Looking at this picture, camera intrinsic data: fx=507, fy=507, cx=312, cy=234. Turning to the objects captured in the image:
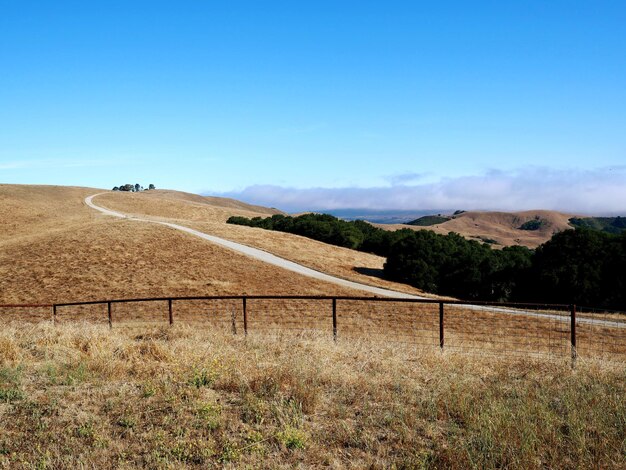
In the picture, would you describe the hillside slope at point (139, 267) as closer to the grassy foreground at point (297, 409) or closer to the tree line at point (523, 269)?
the tree line at point (523, 269)

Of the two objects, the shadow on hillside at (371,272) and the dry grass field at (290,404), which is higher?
the dry grass field at (290,404)

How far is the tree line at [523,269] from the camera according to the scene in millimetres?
29484

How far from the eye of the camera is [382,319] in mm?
22750

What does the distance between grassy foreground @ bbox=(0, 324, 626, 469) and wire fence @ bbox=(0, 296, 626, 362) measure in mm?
7311

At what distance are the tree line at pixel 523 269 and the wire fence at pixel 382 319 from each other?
260cm

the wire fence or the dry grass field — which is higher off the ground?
the dry grass field

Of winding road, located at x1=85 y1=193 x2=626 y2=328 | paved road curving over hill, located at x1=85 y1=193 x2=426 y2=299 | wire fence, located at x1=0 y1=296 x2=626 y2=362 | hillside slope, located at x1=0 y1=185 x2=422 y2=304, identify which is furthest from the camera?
paved road curving over hill, located at x1=85 y1=193 x2=426 y2=299

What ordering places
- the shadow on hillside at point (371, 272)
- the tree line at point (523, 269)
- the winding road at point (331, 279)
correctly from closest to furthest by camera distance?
the winding road at point (331, 279), the tree line at point (523, 269), the shadow on hillside at point (371, 272)

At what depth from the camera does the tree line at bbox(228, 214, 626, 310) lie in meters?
29.5

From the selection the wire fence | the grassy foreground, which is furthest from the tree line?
the grassy foreground

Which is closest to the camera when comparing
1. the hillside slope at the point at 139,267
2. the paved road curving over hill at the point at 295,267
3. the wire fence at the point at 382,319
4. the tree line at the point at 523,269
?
the wire fence at the point at 382,319

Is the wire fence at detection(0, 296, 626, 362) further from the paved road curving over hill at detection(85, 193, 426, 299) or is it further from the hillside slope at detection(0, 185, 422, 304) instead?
the paved road curving over hill at detection(85, 193, 426, 299)

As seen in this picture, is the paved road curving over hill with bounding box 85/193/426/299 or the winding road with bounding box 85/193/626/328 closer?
the winding road with bounding box 85/193/626/328

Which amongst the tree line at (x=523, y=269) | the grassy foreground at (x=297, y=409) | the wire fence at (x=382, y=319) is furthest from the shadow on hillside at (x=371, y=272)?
the grassy foreground at (x=297, y=409)
